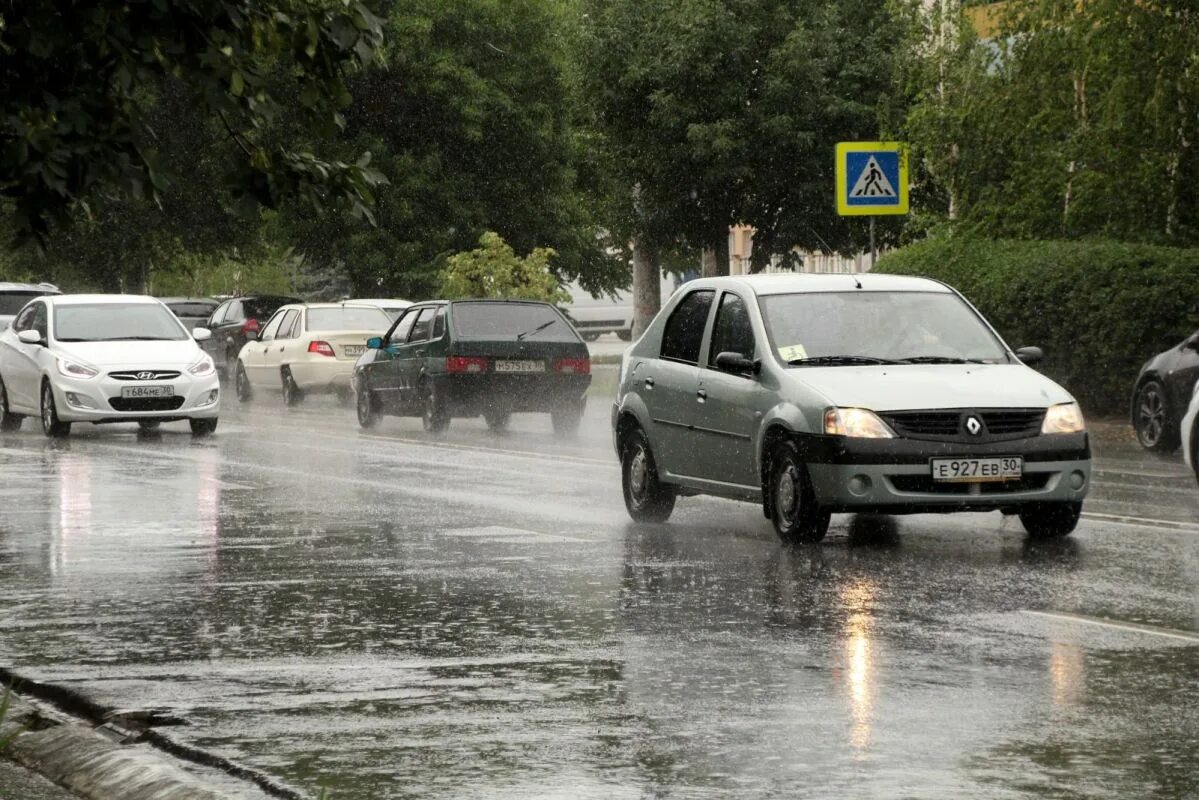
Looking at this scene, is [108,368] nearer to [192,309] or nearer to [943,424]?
[943,424]

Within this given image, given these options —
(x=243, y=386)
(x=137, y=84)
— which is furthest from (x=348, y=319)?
(x=137, y=84)

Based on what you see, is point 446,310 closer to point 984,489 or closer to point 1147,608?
point 984,489

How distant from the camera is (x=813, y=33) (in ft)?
133

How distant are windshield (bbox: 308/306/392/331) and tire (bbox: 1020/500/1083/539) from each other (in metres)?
22.1

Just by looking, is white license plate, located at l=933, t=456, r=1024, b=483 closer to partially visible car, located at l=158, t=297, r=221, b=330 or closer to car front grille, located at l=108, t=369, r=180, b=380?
car front grille, located at l=108, t=369, r=180, b=380

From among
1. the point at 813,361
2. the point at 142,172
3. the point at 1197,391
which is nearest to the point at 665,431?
the point at 813,361

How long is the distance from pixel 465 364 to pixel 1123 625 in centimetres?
1787

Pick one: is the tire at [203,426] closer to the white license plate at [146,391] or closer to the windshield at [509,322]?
the white license plate at [146,391]

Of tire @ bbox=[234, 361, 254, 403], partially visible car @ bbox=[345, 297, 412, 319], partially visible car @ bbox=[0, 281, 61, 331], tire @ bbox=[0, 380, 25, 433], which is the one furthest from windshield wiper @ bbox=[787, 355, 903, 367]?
partially visible car @ bbox=[0, 281, 61, 331]

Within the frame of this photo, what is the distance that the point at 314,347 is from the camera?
3506 centimetres

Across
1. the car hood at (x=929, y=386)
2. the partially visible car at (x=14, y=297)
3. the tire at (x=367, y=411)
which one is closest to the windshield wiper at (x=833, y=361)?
the car hood at (x=929, y=386)

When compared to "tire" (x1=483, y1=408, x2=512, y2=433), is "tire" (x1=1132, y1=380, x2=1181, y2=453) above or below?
above

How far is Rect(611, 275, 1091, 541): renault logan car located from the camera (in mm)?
13188

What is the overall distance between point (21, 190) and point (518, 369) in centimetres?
2023
